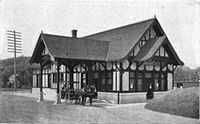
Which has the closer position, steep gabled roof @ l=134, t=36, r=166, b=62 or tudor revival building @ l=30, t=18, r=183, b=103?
tudor revival building @ l=30, t=18, r=183, b=103

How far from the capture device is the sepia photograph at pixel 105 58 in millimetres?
9086

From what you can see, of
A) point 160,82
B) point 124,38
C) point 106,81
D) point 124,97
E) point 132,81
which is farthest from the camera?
point 124,38

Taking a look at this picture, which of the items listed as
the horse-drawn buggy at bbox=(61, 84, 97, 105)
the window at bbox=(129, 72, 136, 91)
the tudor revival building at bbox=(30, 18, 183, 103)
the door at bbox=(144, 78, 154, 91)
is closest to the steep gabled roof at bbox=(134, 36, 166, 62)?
the tudor revival building at bbox=(30, 18, 183, 103)

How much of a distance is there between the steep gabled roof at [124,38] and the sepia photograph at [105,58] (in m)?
0.09

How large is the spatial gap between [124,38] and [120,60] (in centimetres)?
298

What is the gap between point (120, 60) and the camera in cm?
1567

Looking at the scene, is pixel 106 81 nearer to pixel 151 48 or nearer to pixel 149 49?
pixel 149 49

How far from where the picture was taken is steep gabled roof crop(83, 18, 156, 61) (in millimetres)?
16461

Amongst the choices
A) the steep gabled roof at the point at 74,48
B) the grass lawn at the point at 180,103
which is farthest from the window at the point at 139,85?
the grass lawn at the point at 180,103

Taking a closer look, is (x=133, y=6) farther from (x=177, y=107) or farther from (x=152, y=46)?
(x=152, y=46)

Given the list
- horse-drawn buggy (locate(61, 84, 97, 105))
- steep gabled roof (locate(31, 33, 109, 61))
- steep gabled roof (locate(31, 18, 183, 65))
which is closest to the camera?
horse-drawn buggy (locate(61, 84, 97, 105))

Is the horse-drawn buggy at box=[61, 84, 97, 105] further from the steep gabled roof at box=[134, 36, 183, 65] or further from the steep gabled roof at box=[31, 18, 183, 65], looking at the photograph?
the steep gabled roof at box=[134, 36, 183, 65]

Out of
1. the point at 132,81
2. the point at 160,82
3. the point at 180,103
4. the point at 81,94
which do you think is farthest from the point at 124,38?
the point at 180,103

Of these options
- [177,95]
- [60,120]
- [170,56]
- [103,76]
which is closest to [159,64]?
[170,56]
